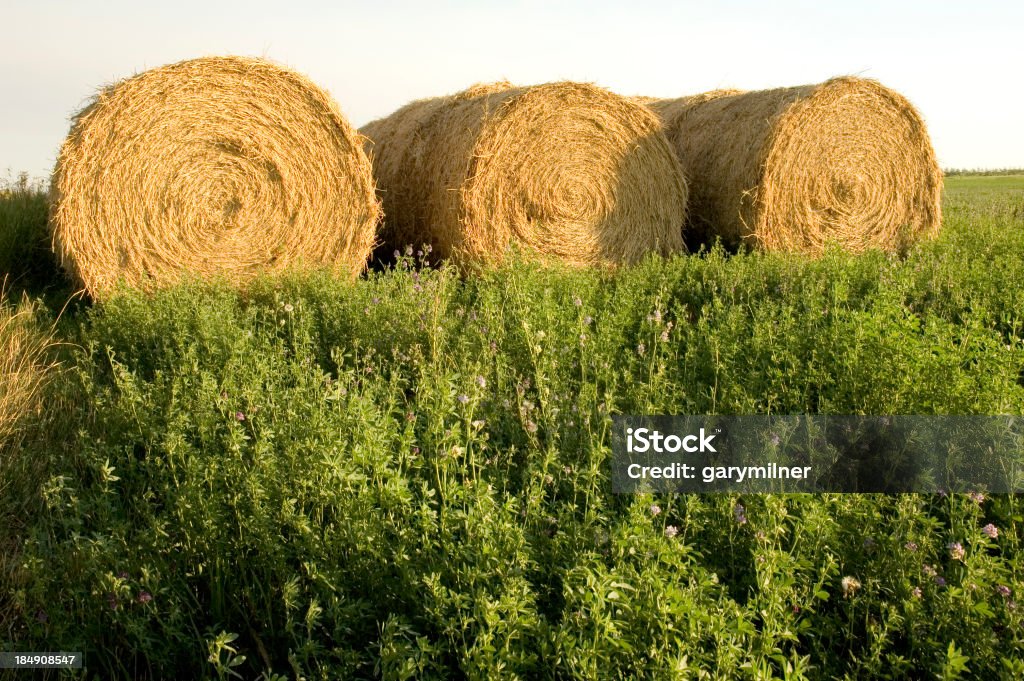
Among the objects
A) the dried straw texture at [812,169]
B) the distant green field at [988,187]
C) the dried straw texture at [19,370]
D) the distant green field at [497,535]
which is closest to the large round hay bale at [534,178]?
the dried straw texture at [812,169]

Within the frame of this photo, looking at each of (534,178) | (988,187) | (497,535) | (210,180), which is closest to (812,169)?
(534,178)

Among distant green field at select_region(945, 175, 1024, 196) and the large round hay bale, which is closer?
the large round hay bale

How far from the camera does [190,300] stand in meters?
6.14

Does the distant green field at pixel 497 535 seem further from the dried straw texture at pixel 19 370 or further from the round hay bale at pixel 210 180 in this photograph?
the round hay bale at pixel 210 180

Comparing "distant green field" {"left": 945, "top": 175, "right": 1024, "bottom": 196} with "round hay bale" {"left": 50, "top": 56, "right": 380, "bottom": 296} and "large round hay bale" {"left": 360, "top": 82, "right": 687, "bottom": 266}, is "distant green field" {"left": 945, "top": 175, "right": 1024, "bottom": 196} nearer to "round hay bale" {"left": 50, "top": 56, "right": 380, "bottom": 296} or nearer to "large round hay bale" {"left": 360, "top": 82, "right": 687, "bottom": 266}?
"large round hay bale" {"left": 360, "top": 82, "right": 687, "bottom": 266}

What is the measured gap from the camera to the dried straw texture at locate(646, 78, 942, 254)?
884 cm

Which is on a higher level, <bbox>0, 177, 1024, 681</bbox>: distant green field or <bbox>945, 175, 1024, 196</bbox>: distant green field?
<bbox>945, 175, 1024, 196</bbox>: distant green field

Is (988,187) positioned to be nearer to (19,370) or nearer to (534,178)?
(534,178)

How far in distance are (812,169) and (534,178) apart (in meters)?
2.81

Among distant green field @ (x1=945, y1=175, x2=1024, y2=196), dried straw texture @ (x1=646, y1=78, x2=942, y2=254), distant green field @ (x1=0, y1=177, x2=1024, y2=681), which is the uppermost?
dried straw texture @ (x1=646, y1=78, x2=942, y2=254)

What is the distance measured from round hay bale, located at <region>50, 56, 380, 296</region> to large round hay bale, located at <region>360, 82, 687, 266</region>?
679 mm

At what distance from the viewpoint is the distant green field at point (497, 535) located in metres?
2.60

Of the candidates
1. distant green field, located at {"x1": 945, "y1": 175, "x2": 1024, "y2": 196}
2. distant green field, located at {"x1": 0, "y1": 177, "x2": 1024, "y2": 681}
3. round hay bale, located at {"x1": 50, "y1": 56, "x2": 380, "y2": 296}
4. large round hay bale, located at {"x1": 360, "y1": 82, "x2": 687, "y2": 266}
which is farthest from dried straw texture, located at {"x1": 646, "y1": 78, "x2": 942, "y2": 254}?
distant green field, located at {"x1": 945, "y1": 175, "x2": 1024, "y2": 196}

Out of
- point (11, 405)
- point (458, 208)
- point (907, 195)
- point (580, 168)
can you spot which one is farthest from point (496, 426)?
point (907, 195)
